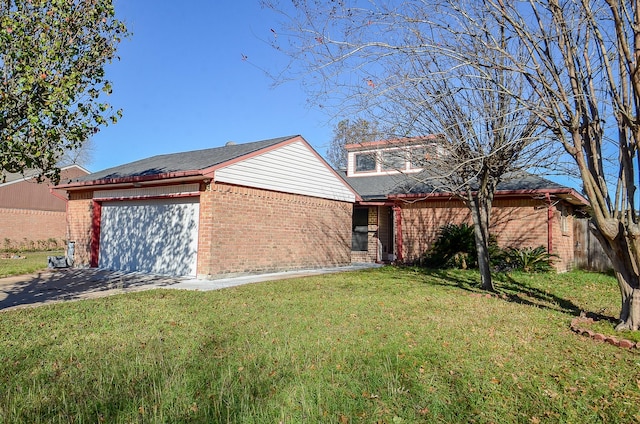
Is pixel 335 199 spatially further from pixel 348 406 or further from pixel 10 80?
pixel 348 406

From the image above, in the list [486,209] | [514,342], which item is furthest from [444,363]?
[486,209]

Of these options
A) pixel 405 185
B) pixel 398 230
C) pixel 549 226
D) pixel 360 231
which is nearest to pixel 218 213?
pixel 405 185

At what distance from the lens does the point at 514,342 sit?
5.02m

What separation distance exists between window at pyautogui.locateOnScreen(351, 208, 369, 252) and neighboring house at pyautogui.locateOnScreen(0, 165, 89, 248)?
53.6ft

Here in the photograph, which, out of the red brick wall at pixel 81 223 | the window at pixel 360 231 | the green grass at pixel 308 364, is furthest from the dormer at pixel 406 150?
the red brick wall at pixel 81 223

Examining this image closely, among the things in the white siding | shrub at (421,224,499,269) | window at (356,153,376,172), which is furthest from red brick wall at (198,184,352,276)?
window at (356,153,376,172)

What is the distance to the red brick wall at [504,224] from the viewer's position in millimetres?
13102

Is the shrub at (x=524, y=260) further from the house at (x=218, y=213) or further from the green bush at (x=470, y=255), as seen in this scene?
the house at (x=218, y=213)

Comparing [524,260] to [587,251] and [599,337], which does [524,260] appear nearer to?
[587,251]

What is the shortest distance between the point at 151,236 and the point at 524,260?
11.0m

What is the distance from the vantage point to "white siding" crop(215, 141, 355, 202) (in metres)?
11.9

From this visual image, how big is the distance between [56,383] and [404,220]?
523 inches

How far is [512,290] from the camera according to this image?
9.52m

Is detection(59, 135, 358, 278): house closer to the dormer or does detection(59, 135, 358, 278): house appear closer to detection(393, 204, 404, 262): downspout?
detection(393, 204, 404, 262): downspout
